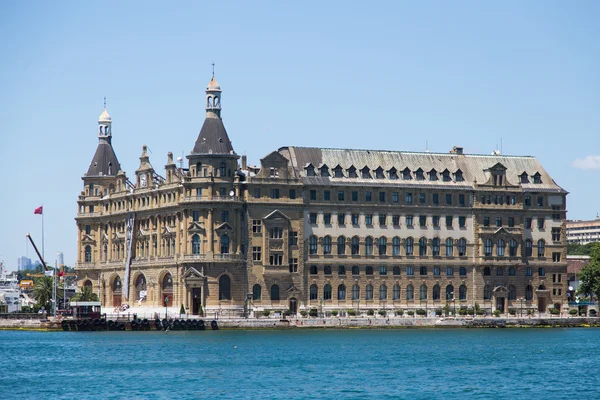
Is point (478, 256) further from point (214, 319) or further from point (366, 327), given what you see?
point (214, 319)

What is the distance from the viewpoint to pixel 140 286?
179125 mm

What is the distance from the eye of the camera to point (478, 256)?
573 ft

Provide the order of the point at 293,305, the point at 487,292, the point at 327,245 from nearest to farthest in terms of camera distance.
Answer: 1. the point at 293,305
2. the point at 327,245
3. the point at 487,292

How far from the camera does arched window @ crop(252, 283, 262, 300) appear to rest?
164 m

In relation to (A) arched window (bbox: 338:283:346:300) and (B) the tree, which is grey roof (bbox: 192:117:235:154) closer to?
(A) arched window (bbox: 338:283:346:300)

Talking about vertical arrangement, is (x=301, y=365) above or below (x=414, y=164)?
below

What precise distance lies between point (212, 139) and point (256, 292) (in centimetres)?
1953

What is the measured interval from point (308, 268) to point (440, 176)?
21.9 meters

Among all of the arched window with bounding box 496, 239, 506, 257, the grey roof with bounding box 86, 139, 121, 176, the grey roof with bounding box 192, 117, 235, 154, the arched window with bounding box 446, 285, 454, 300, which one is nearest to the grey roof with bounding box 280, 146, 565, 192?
the arched window with bounding box 496, 239, 506, 257

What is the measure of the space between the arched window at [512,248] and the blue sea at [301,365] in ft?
86.1

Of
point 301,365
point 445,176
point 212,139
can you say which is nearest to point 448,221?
point 445,176

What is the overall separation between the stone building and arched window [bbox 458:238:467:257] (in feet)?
0.63

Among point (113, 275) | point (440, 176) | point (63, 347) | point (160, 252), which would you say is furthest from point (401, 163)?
point (63, 347)

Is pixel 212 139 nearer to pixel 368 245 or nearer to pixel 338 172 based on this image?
pixel 338 172
